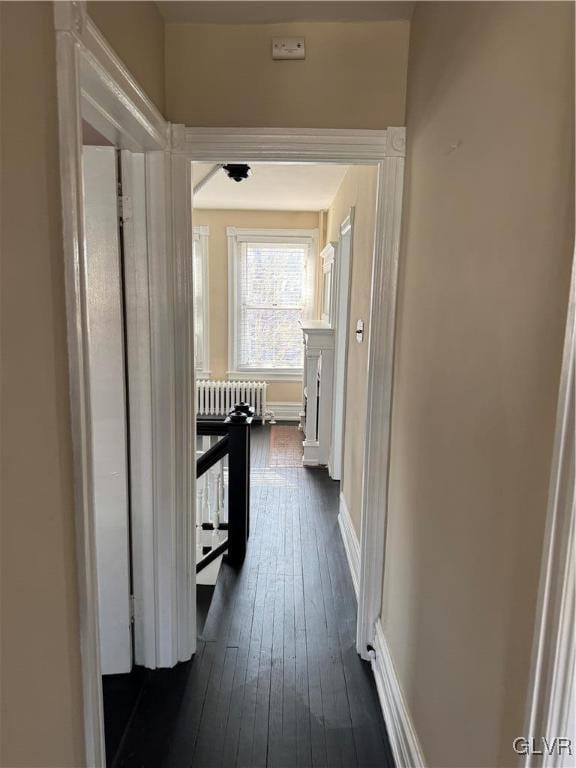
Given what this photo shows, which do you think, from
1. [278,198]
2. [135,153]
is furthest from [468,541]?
[278,198]

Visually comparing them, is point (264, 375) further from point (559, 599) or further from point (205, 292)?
point (559, 599)

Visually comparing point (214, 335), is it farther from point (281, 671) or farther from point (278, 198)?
point (281, 671)

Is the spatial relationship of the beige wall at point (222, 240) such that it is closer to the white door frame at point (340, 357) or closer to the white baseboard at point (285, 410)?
the white baseboard at point (285, 410)

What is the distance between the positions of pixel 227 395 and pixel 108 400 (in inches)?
187

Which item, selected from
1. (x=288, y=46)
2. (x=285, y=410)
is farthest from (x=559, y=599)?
(x=285, y=410)

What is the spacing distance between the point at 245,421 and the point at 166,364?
106cm

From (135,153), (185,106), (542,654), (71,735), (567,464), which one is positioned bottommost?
(71,735)

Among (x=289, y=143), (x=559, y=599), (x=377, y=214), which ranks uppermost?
(x=289, y=143)

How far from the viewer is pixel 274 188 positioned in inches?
198

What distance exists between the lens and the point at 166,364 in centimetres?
199

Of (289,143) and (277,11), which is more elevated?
(277,11)

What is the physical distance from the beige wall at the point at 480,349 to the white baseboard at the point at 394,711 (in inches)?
3.3

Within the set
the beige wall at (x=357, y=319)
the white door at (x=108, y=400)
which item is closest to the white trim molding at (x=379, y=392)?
the beige wall at (x=357, y=319)

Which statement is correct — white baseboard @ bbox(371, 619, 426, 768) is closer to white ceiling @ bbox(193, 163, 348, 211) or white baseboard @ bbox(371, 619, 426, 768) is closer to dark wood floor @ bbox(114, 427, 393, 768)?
dark wood floor @ bbox(114, 427, 393, 768)
